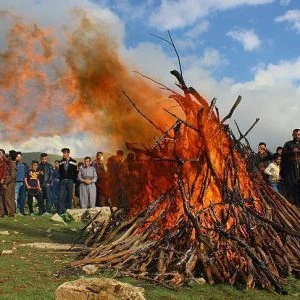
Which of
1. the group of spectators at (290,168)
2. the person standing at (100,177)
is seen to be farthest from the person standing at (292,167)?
the person standing at (100,177)

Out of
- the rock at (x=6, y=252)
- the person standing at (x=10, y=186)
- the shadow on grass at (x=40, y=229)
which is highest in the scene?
the person standing at (x=10, y=186)

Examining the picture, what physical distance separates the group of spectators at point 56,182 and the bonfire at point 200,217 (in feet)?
26.1

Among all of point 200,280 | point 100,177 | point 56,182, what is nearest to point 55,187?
point 56,182

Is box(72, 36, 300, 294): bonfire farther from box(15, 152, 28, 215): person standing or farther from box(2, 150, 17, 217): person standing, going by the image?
box(15, 152, 28, 215): person standing

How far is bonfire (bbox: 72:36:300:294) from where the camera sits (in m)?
7.11

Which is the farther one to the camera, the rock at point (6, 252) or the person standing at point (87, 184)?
the person standing at point (87, 184)

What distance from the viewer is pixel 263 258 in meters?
7.16

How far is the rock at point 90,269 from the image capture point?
7.26 metres

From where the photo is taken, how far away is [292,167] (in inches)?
553

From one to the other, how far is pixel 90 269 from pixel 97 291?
217 centimetres

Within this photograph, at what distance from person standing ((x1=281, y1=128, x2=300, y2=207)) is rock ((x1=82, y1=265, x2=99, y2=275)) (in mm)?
7916

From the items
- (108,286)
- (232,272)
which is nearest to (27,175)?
(232,272)

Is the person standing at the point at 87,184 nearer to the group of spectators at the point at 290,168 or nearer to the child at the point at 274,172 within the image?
the child at the point at 274,172

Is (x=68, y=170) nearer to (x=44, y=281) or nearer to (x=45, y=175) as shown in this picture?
(x=45, y=175)
